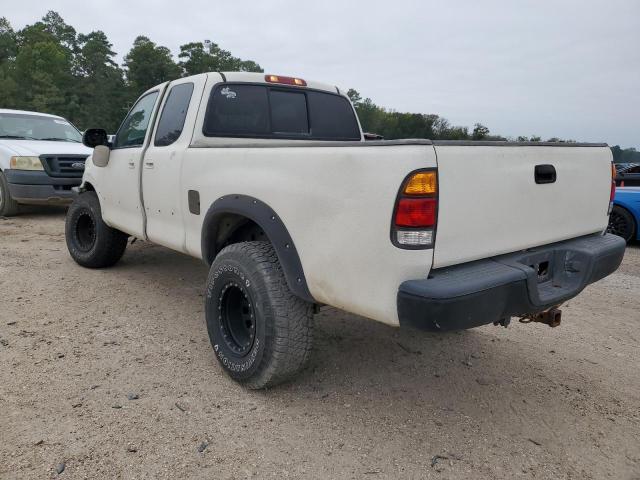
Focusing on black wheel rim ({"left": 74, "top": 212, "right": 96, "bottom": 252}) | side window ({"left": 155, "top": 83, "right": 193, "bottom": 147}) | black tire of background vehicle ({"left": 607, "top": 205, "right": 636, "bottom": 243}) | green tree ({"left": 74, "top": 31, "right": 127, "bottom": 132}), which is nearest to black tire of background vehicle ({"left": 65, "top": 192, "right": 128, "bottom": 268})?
black wheel rim ({"left": 74, "top": 212, "right": 96, "bottom": 252})

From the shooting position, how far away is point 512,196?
2.30 metres

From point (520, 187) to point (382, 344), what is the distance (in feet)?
5.59

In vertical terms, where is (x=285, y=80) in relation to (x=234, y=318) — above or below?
above

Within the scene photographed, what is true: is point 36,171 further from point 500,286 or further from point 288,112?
point 500,286

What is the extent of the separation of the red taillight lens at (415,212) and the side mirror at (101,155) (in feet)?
11.5

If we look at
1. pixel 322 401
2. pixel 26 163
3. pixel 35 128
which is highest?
pixel 35 128

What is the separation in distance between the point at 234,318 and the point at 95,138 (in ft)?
9.06

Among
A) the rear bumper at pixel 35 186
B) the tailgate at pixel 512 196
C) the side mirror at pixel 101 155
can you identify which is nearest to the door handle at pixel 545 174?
the tailgate at pixel 512 196

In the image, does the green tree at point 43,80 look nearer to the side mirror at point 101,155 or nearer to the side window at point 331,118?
the side mirror at point 101,155

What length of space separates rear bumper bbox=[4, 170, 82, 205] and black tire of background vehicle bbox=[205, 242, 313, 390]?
5954 mm

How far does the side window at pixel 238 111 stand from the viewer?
3.50 m

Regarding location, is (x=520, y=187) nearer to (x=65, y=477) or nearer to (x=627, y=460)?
(x=627, y=460)

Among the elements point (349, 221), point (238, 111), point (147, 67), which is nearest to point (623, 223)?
point (238, 111)

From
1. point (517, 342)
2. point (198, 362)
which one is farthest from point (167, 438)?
point (517, 342)
